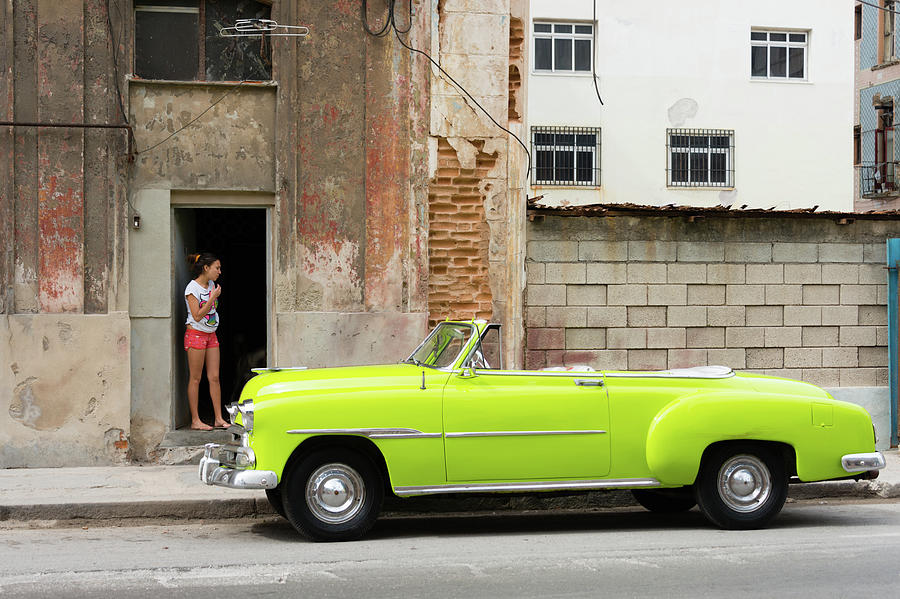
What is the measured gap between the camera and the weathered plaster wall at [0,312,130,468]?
10688 millimetres

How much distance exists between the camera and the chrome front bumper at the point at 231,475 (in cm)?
719

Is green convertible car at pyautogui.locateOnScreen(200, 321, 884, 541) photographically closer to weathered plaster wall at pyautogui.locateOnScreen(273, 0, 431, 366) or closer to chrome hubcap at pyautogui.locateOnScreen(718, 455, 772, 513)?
chrome hubcap at pyautogui.locateOnScreen(718, 455, 772, 513)

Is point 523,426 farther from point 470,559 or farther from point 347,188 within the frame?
point 347,188

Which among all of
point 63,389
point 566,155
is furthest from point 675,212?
point 566,155

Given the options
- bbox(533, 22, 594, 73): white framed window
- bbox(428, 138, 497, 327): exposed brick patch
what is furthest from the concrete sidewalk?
bbox(533, 22, 594, 73): white framed window

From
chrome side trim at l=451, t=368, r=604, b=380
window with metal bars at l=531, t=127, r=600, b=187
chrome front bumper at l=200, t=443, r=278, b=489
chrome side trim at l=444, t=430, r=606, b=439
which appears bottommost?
chrome front bumper at l=200, t=443, r=278, b=489

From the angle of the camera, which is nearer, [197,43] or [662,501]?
[662,501]

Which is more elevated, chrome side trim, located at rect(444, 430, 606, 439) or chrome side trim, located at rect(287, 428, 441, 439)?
chrome side trim, located at rect(287, 428, 441, 439)

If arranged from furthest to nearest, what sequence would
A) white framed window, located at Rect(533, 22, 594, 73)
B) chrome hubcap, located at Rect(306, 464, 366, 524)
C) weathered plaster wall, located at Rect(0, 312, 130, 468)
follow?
1. white framed window, located at Rect(533, 22, 594, 73)
2. weathered plaster wall, located at Rect(0, 312, 130, 468)
3. chrome hubcap, located at Rect(306, 464, 366, 524)

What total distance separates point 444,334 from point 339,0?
455cm

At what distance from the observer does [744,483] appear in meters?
7.96

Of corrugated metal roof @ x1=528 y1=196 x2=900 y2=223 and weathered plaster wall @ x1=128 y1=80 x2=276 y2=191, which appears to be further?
corrugated metal roof @ x1=528 y1=196 x2=900 y2=223

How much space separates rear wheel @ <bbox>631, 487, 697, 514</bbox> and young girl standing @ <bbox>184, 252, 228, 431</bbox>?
4578 millimetres

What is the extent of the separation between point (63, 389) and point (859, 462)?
7.45 m
